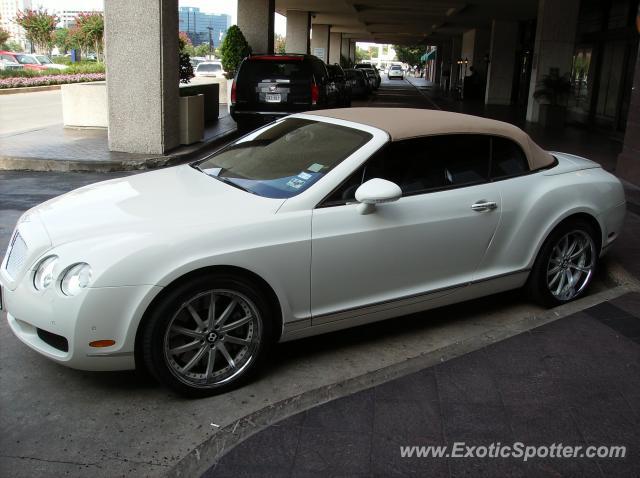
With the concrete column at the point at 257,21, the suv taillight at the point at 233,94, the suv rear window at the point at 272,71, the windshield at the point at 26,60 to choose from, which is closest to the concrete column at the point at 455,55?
the concrete column at the point at 257,21

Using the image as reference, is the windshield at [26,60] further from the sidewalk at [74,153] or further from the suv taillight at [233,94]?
the suv taillight at [233,94]

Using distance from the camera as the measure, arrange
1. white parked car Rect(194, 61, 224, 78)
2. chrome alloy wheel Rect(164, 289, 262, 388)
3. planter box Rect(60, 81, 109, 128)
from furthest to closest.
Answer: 1. white parked car Rect(194, 61, 224, 78)
2. planter box Rect(60, 81, 109, 128)
3. chrome alloy wheel Rect(164, 289, 262, 388)

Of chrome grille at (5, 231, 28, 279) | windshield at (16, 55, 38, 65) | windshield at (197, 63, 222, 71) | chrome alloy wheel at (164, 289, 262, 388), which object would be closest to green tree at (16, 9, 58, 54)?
windshield at (16, 55, 38, 65)

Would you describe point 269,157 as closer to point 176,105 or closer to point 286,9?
point 176,105

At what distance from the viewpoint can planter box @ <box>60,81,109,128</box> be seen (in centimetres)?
1415

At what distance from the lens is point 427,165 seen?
4.45 meters

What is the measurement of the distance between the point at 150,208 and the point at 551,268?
118 inches

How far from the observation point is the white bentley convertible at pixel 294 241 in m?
3.43

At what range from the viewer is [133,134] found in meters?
11.7

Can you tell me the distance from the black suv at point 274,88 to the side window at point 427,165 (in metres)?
10.1

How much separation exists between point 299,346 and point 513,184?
189 centimetres

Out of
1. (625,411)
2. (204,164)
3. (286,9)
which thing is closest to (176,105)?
(204,164)

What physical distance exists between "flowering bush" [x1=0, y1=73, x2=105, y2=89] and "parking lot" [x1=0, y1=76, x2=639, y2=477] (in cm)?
2660

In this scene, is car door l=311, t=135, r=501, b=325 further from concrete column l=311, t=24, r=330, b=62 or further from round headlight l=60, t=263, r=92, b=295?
concrete column l=311, t=24, r=330, b=62
